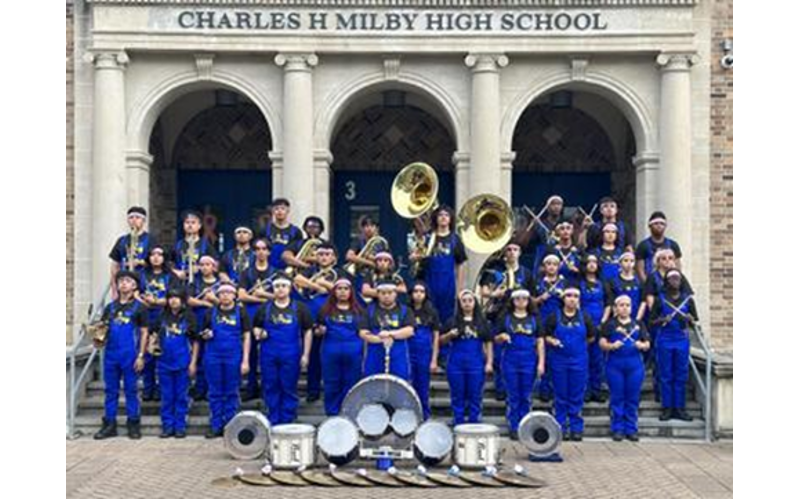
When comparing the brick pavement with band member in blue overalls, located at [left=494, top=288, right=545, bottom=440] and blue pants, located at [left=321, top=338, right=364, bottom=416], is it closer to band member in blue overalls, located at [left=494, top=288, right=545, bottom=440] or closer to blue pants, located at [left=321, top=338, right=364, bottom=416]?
band member in blue overalls, located at [left=494, top=288, right=545, bottom=440]

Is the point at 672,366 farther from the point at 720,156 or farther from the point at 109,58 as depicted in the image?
the point at 109,58

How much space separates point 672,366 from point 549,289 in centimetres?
157

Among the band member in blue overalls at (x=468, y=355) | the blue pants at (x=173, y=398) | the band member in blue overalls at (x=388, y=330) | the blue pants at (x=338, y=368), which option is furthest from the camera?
the blue pants at (x=173, y=398)

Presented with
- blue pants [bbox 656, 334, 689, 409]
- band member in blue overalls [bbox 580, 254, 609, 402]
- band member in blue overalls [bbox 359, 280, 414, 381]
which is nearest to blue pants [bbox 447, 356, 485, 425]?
band member in blue overalls [bbox 359, 280, 414, 381]

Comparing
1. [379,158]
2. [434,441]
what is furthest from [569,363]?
[379,158]

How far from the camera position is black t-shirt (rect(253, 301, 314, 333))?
38.4ft

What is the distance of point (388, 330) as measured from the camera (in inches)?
449

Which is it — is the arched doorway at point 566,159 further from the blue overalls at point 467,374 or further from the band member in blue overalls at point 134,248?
the band member in blue overalls at point 134,248

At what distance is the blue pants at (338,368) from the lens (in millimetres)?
11648

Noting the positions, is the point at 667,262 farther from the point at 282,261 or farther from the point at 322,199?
the point at 322,199

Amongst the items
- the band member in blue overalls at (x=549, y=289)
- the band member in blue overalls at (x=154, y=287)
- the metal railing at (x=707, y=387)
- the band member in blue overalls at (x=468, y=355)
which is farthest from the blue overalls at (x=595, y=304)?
the band member in blue overalls at (x=154, y=287)

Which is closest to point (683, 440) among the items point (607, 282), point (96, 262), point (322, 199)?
point (607, 282)

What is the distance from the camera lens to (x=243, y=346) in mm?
11891

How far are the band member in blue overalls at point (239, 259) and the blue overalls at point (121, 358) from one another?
108cm
